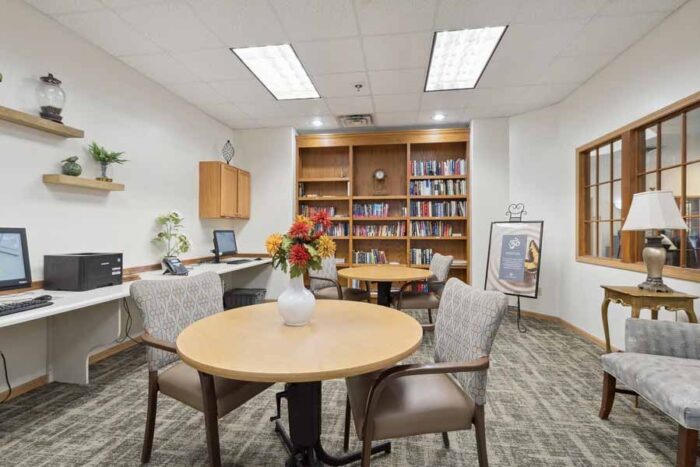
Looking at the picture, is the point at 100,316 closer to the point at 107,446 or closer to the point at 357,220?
the point at 107,446

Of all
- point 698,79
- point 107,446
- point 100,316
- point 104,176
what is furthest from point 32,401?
point 698,79

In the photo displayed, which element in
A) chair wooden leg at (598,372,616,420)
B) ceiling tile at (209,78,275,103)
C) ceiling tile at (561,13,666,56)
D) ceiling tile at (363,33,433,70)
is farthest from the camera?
ceiling tile at (209,78,275,103)

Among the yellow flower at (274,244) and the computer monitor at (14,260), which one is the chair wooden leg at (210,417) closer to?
the yellow flower at (274,244)

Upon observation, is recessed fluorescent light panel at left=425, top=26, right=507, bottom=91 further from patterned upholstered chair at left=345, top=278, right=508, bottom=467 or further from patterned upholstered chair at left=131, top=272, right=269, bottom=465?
patterned upholstered chair at left=131, top=272, right=269, bottom=465

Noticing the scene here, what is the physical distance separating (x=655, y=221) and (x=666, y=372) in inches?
42.5

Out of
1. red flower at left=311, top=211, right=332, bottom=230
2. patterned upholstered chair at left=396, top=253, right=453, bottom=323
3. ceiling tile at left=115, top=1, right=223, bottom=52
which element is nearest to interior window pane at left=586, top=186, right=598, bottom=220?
patterned upholstered chair at left=396, top=253, right=453, bottom=323

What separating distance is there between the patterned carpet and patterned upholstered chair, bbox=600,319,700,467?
246 millimetres

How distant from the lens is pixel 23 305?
1846 millimetres

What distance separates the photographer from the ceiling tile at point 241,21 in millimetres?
2420

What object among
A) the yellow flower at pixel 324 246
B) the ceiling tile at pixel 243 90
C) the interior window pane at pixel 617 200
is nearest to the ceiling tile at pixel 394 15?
the ceiling tile at pixel 243 90

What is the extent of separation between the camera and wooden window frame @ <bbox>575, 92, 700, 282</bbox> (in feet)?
8.28

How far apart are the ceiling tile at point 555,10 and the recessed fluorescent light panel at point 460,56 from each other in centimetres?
20

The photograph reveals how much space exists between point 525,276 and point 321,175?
337 centimetres

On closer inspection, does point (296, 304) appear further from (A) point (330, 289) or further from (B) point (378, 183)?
(B) point (378, 183)
